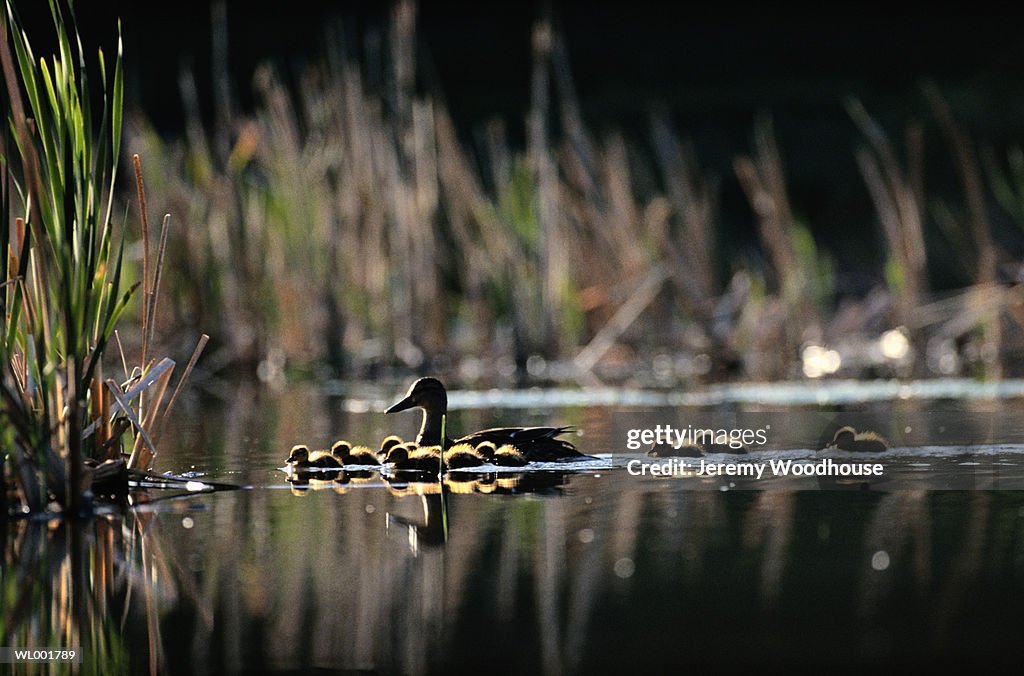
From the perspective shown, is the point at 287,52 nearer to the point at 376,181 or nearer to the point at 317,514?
the point at 376,181

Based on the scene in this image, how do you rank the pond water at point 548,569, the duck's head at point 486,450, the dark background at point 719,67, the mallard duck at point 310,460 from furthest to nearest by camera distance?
the dark background at point 719,67
the duck's head at point 486,450
the mallard duck at point 310,460
the pond water at point 548,569

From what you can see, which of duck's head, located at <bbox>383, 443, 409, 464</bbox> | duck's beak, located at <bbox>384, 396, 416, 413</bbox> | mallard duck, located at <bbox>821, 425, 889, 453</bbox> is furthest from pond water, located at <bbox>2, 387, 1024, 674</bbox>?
duck's beak, located at <bbox>384, 396, 416, 413</bbox>

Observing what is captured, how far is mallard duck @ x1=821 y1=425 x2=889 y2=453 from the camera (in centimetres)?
673

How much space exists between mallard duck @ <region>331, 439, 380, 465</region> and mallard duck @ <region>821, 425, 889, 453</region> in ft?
5.39

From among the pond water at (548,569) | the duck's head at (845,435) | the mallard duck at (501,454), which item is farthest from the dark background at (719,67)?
the pond water at (548,569)

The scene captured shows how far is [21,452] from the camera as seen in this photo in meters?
5.07

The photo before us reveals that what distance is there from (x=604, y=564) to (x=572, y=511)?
3.17 feet

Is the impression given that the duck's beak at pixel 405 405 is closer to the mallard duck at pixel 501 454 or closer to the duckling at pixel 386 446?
the duckling at pixel 386 446

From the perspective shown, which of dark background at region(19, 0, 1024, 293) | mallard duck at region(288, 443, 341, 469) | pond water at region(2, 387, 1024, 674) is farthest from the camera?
dark background at region(19, 0, 1024, 293)

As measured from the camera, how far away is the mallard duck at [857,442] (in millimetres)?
6730

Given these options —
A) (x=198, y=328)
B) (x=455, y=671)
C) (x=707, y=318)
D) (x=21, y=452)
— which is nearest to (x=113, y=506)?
(x=21, y=452)

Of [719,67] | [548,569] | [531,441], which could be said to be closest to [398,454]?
[531,441]

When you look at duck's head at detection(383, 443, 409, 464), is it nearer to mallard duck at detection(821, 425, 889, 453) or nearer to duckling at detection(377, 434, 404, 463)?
duckling at detection(377, 434, 404, 463)

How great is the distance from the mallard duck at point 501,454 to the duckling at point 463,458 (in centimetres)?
2
